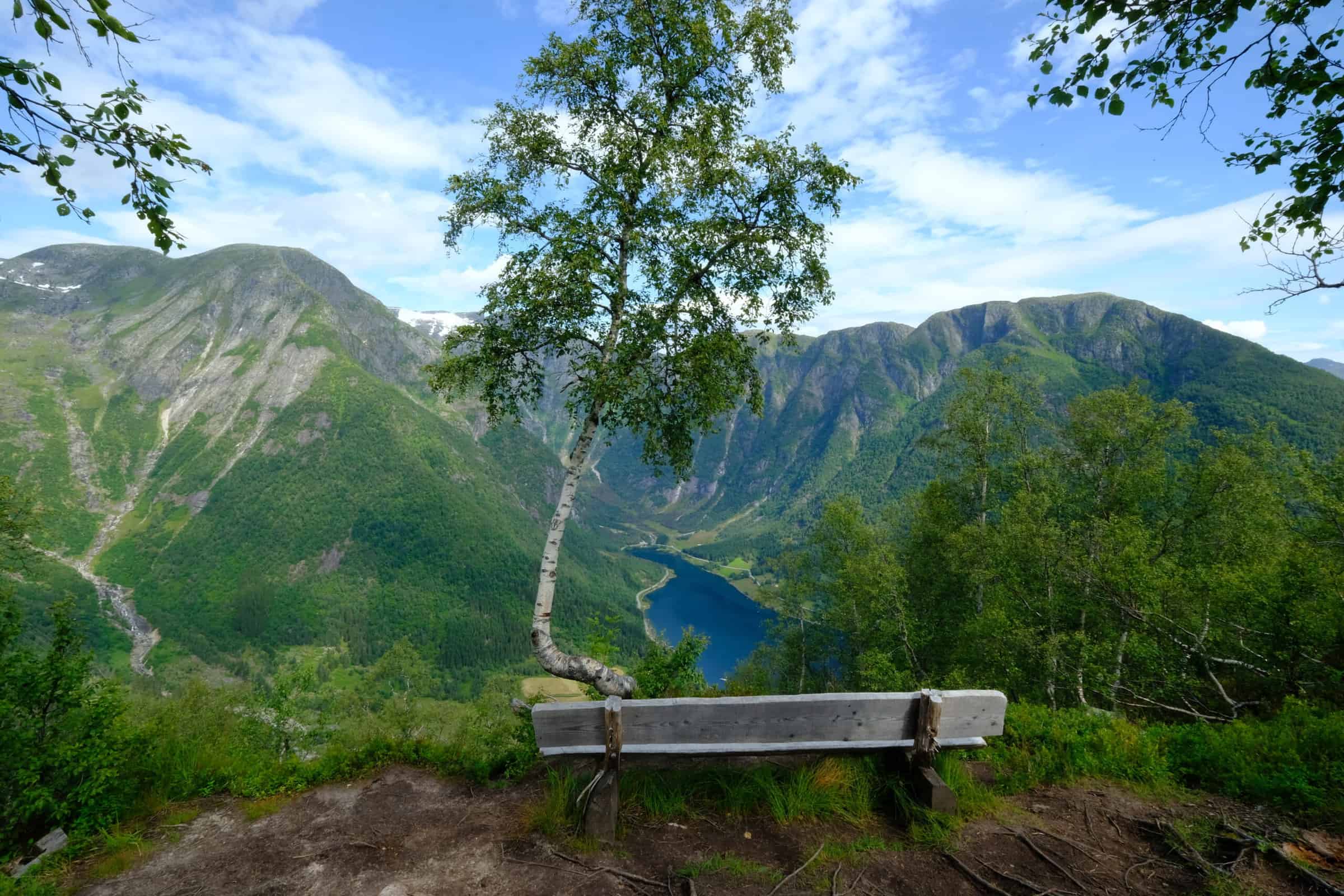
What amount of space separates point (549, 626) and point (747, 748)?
3.50 meters

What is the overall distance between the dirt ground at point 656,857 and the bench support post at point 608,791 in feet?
0.68

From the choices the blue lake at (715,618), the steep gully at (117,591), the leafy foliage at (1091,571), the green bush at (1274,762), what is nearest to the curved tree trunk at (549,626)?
the green bush at (1274,762)

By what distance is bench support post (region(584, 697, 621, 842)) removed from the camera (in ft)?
17.5

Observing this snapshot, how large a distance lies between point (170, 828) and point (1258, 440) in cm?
3363

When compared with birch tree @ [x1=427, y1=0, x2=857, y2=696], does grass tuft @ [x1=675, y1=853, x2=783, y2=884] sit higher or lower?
lower

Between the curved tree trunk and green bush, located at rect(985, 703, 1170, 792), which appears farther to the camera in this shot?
the curved tree trunk

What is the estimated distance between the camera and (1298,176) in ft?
15.6

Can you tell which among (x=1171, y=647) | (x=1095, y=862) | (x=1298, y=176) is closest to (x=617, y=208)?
(x=1298, y=176)

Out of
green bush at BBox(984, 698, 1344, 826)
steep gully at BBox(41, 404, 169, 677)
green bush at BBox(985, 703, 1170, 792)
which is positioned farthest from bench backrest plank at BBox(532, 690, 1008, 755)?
steep gully at BBox(41, 404, 169, 677)

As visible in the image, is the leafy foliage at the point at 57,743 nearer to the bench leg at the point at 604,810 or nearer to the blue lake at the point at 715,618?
the bench leg at the point at 604,810

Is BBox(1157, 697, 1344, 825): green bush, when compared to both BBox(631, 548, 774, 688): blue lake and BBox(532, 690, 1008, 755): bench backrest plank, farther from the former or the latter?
BBox(631, 548, 774, 688): blue lake

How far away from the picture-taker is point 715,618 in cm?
15375

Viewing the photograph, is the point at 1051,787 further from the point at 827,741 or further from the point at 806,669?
the point at 806,669

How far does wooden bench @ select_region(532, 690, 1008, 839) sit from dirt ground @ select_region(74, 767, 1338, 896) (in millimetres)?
576
